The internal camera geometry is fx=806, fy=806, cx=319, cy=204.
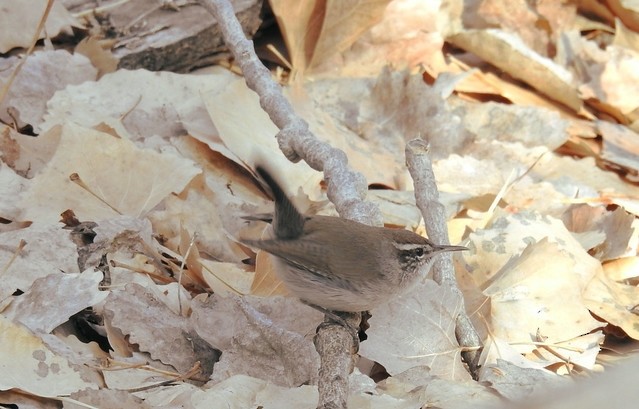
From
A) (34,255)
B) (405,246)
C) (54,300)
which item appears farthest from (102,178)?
(405,246)

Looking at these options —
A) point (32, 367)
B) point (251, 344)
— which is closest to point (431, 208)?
point (251, 344)

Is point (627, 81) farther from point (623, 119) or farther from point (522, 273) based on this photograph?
point (522, 273)

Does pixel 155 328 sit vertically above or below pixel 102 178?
below

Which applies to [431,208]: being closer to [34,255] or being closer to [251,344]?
[251,344]

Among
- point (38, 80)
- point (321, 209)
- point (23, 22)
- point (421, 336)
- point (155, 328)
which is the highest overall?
point (23, 22)

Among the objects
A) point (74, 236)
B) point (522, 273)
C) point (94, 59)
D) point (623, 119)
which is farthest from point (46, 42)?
point (623, 119)

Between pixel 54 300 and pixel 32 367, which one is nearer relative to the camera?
pixel 32 367

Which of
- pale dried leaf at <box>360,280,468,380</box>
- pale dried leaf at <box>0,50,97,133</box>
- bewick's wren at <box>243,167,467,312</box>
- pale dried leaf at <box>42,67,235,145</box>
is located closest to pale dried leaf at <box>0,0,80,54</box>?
pale dried leaf at <box>0,50,97,133</box>

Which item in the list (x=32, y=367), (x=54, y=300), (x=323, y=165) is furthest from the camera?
(x=323, y=165)

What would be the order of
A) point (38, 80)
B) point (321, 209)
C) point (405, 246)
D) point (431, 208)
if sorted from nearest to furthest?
point (405, 246)
point (431, 208)
point (321, 209)
point (38, 80)

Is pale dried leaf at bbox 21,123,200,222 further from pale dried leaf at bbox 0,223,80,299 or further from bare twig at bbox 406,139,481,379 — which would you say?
bare twig at bbox 406,139,481,379
